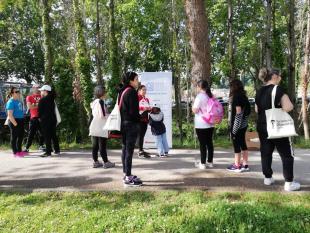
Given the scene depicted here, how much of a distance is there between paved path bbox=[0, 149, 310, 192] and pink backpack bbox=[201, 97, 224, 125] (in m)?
1.00

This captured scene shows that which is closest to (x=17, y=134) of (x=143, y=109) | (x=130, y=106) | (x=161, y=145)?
(x=143, y=109)

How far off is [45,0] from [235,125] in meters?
11.4

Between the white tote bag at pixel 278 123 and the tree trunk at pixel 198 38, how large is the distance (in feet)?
14.9

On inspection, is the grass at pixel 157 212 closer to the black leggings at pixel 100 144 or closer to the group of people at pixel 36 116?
the black leggings at pixel 100 144

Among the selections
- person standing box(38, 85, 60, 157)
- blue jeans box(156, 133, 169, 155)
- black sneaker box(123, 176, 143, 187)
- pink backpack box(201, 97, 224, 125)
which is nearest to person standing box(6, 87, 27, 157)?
person standing box(38, 85, 60, 157)

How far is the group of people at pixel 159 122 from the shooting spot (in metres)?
6.17

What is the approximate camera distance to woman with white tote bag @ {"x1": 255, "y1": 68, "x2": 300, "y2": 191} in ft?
19.6

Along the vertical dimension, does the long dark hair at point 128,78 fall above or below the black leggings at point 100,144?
above

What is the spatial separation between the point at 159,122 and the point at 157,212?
181 inches

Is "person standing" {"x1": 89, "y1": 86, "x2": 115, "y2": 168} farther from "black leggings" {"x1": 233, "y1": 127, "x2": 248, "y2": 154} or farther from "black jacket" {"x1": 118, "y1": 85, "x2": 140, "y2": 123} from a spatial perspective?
"black leggings" {"x1": 233, "y1": 127, "x2": 248, "y2": 154}

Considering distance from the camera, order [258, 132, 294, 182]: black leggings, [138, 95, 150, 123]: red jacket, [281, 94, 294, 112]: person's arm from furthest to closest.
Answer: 1. [138, 95, 150, 123]: red jacket
2. [258, 132, 294, 182]: black leggings
3. [281, 94, 294, 112]: person's arm

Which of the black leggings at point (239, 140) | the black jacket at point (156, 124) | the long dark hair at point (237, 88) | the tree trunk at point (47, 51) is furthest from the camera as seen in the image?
the tree trunk at point (47, 51)

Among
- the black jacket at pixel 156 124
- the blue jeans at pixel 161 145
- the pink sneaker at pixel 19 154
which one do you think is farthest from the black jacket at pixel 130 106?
the pink sneaker at pixel 19 154

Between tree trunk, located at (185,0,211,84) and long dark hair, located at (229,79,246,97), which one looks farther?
tree trunk, located at (185,0,211,84)
